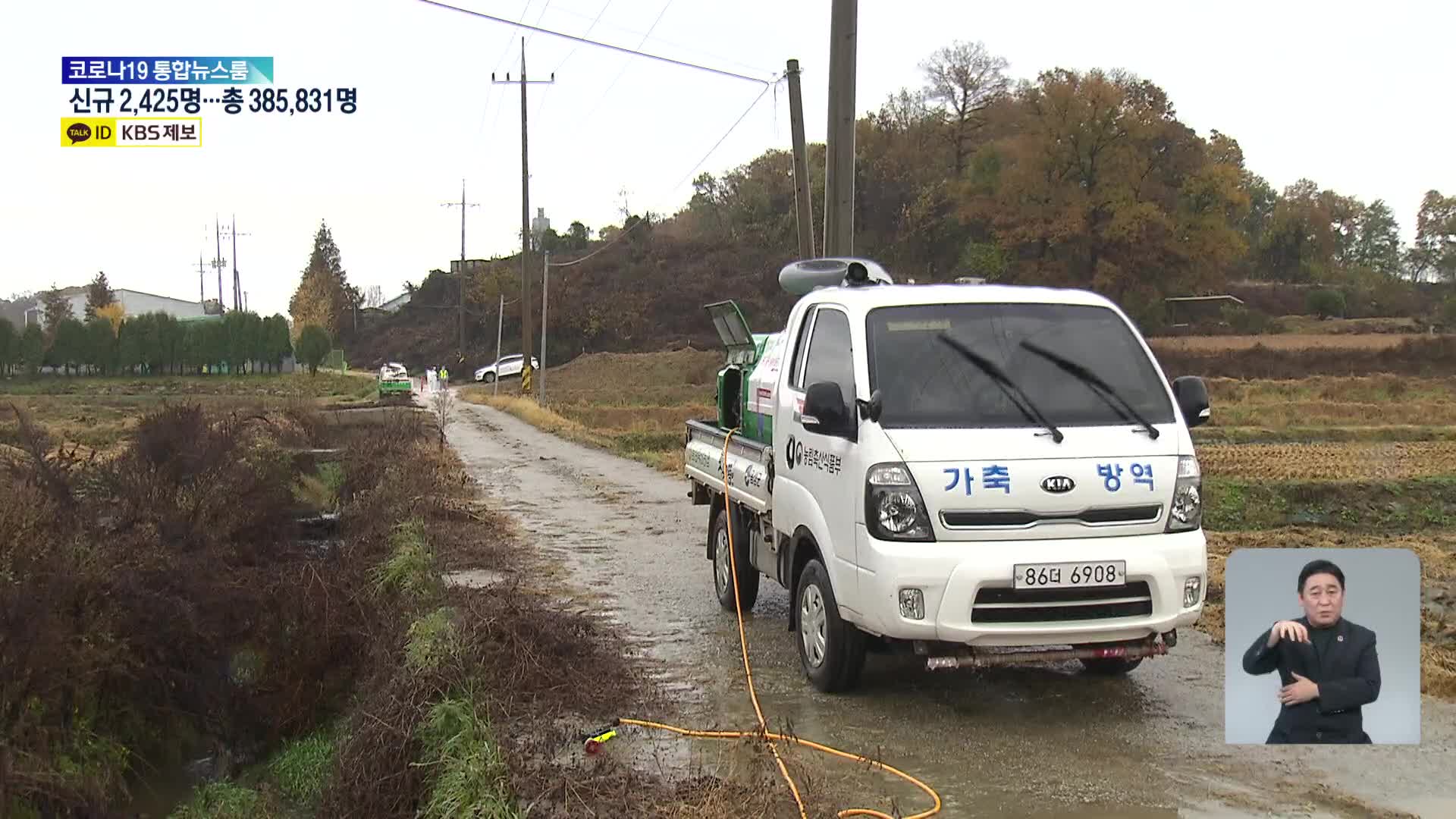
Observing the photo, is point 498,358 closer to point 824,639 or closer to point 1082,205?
point 1082,205

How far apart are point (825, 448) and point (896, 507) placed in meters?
0.86

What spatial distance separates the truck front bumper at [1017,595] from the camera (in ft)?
19.4

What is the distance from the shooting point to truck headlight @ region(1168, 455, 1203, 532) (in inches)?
244

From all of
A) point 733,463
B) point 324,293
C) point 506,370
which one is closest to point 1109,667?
point 733,463

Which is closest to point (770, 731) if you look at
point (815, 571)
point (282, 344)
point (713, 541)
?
point (815, 571)

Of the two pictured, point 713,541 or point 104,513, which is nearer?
point 713,541

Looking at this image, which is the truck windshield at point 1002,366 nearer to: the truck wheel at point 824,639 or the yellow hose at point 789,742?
the truck wheel at point 824,639

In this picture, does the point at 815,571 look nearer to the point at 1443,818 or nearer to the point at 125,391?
the point at 1443,818

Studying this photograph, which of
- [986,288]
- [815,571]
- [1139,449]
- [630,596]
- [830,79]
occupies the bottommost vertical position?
[630,596]

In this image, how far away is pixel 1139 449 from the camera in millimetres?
6234

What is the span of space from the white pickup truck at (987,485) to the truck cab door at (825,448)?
0.02 m

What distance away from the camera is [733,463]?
9078mm

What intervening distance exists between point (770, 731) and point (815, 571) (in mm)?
1104

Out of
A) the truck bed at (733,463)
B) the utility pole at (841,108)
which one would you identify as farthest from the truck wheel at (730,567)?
the utility pole at (841,108)
